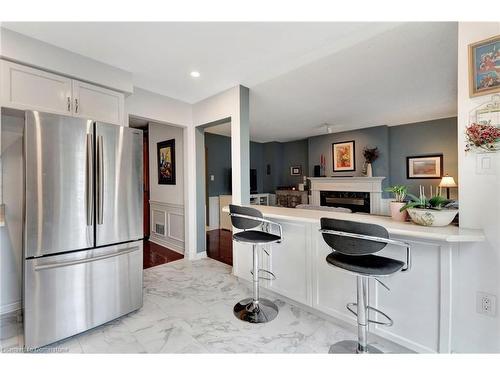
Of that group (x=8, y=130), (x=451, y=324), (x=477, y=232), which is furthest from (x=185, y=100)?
(x=451, y=324)

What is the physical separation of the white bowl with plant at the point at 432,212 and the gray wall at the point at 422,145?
13.6 feet

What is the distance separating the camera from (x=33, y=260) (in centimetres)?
163

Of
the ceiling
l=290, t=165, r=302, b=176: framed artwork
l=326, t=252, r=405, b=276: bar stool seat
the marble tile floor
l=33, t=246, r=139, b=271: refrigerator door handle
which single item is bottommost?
the marble tile floor

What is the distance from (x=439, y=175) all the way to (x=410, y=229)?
15.2ft

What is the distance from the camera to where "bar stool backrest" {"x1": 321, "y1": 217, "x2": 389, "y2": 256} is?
1258mm

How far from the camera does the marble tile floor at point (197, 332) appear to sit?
1701 millimetres

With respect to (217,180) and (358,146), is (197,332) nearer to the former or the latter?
(217,180)

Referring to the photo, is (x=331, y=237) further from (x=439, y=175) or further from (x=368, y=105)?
(x=439, y=175)

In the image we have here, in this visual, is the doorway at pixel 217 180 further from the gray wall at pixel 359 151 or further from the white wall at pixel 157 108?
the white wall at pixel 157 108

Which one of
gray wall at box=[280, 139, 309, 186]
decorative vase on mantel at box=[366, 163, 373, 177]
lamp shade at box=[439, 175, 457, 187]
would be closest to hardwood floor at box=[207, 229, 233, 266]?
gray wall at box=[280, 139, 309, 186]

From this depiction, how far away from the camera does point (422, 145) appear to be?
508 cm

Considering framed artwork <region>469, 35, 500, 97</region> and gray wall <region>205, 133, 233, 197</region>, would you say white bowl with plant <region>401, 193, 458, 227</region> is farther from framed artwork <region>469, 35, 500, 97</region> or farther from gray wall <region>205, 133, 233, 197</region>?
gray wall <region>205, 133, 233, 197</region>

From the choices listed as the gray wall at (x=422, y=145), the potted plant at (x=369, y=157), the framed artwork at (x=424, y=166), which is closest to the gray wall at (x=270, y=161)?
the potted plant at (x=369, y=157)

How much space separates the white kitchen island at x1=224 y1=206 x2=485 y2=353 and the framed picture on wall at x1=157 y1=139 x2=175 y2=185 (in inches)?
98.3
